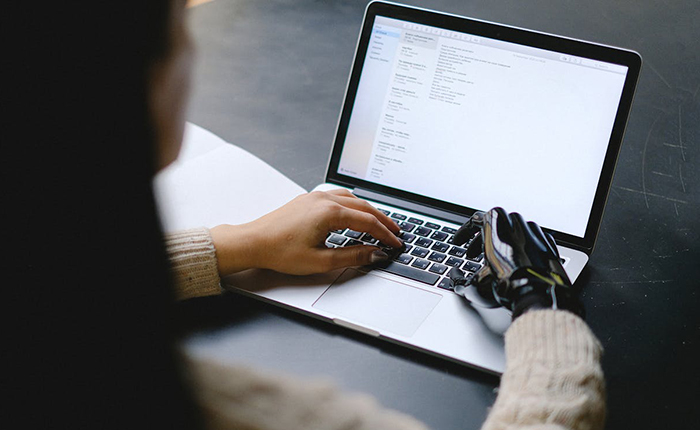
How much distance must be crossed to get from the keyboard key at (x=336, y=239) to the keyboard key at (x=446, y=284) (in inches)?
5.9

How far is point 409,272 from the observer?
810 millimetres

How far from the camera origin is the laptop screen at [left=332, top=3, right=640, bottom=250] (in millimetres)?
847

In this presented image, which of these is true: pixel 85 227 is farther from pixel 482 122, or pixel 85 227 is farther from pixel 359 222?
pixel 482 122

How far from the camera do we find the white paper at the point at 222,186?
0.92 metres

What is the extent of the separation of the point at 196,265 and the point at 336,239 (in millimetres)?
195

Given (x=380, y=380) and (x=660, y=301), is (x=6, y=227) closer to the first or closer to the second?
(x=380, y=380)

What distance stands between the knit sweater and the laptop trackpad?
3.8 inches

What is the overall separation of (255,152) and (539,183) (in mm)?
492

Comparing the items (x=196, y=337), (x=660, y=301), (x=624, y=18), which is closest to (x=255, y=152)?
(x=196, y=337)

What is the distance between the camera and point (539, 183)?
0.87 meters

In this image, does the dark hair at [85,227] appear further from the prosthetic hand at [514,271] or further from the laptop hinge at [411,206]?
the laptop hinge at [411,206]

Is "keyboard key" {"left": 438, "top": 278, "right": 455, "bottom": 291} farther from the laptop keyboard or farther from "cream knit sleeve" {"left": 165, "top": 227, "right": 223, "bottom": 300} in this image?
"cream knit sleeve" {"left": 165, "top": 227, "right": 223, "bottom": 300}

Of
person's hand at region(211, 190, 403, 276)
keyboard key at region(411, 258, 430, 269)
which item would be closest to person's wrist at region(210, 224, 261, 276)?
person's hand at region(211, 190, 403, 276)

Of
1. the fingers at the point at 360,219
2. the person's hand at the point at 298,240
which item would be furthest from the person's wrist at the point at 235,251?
the fingers at the point at 360,219
